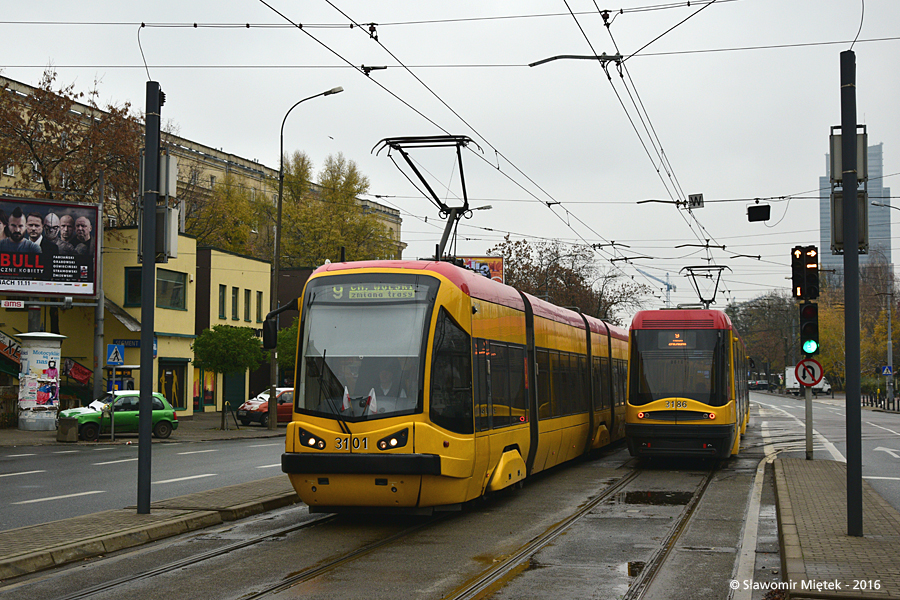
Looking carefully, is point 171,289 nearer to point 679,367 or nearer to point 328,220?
point 328,220

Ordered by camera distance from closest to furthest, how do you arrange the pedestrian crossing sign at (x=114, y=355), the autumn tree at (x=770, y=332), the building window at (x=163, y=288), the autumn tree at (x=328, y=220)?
1. the pedestrian crossing sign at (x=114, y=355)
2. the building window at (x=163, y=288)
3. the autumn tree at (x=328, y=220)
4. the autumn tree at (x=770, y=332)

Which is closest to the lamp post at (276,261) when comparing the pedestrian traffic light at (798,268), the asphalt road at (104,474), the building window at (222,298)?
the asphalt road at (104,474)

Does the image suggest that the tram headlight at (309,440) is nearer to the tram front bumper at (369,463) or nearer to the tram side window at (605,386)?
the tram front bumper at (369,463)

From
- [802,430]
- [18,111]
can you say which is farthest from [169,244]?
[18,111]

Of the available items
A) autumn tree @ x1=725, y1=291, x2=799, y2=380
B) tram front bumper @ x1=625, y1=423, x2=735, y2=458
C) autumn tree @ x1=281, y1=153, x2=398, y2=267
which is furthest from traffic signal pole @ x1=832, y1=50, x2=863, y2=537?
autumn tree @ x1=725, y1=291, x2=799, y2=380

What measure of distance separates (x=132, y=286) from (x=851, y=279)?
35.6 meters

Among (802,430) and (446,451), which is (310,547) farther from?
(802,430)

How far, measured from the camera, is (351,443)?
1063 centimetres

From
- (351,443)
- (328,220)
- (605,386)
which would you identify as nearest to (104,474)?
(351,443)

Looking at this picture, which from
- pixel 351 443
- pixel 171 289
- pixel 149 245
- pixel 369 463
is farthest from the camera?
pixel 171 289

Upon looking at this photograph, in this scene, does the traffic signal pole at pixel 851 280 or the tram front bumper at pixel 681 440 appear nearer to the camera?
the traffic signal pole at pixel 851 280

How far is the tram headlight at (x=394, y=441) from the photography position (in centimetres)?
1053

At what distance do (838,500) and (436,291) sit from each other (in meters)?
6.04

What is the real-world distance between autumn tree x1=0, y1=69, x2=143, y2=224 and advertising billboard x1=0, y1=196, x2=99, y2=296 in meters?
3.50
